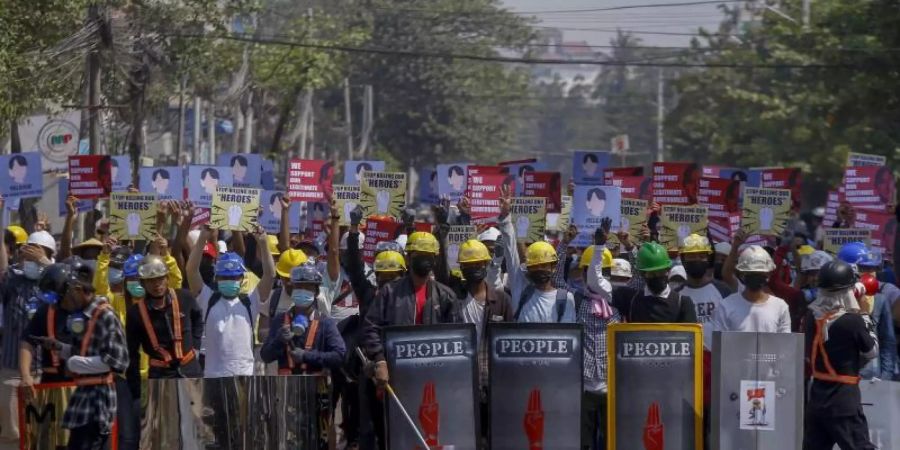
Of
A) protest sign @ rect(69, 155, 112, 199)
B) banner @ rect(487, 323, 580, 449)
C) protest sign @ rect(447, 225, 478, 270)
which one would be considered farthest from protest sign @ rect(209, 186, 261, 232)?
banner @ rect(487, 323, 580, 449)

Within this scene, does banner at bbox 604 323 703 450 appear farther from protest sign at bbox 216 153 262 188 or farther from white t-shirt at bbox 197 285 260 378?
protest sign at bbox 216 153 262 188

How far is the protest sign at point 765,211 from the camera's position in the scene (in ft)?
51.0

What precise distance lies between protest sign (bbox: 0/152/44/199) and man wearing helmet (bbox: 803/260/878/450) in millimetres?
10048

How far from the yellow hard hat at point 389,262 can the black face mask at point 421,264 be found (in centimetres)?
66

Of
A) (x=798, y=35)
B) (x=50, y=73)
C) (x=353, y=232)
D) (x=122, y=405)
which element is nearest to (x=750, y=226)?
(x=353, y=232)

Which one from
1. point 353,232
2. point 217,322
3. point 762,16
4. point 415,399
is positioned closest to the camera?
point 415,399

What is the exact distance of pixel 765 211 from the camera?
1560 centimetres

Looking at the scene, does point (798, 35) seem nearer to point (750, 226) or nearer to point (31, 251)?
point (750, 226)

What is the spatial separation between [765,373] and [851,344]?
56cm

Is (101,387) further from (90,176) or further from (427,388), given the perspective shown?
(90,176)

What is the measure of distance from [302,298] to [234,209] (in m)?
3.60

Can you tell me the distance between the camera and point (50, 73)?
80.1ft

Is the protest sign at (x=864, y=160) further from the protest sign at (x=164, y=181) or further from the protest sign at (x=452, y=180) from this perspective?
the protest sign at (x=164, y=181)

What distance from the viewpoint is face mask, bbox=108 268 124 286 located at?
40.5 feet
